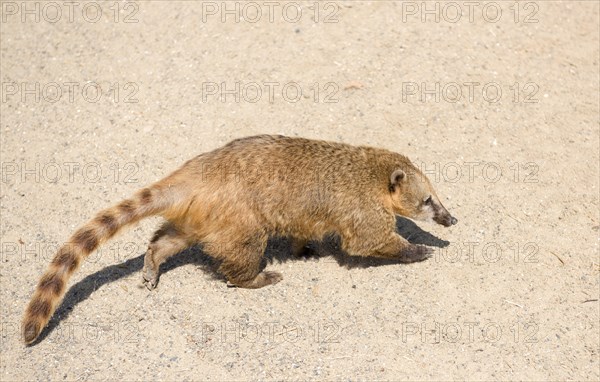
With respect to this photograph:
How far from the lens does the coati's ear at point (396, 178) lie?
6.15m

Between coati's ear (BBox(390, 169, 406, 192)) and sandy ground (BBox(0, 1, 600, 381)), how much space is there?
75cm

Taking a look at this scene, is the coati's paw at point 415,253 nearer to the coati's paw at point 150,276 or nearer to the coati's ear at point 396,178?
the coati's ear at point 396,178

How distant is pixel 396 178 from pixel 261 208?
3.97 ft

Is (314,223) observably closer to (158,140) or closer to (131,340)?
(131,340)

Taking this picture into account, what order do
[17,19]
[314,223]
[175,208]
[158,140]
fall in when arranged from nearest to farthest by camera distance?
[175,208], [314,223], [158,140], [17,19]

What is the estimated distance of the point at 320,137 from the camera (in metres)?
7.46

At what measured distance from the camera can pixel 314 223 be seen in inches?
241

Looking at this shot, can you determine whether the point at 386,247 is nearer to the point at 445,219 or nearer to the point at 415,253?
the point at 415,253

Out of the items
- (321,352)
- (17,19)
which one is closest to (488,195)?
(321,352)

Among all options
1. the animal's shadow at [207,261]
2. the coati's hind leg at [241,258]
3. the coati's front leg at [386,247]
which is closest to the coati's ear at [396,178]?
the coati's front leg at [386,247]

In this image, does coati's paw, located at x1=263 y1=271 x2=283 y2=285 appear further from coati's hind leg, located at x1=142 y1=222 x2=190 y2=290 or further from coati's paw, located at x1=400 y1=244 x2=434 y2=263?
coati's paw, located at x1=400 y1=244 x2=434 y2=263

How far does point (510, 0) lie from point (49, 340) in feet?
21.0

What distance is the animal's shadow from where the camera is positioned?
6238 millimetres

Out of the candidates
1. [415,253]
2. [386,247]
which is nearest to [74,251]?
[386,247]
